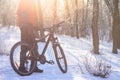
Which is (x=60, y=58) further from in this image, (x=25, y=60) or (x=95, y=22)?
(x=95, y=22)

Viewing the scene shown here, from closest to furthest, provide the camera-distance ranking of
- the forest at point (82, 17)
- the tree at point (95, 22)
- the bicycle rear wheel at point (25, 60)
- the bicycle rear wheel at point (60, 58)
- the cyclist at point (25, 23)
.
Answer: the bicycle rear wheel at point (25, 60) → the cyclist at point (25, 23) → the bicycle rear wheel at point (60, 58) → the tree at point (95, 22) → the forest at point (82, 17)

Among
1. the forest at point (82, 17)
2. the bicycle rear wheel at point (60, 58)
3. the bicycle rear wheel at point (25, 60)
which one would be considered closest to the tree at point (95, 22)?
the forest at point (82, 17)

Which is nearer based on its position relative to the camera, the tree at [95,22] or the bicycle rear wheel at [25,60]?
the bicycle rear wheel at [25,60]

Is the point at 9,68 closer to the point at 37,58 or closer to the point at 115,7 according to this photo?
the point at 37,58

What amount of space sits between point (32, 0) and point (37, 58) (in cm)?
145

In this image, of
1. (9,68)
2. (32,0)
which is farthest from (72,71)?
(32,0)

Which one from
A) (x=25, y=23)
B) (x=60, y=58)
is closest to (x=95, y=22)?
(x=60, y=58)

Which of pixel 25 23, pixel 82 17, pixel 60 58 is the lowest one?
pixel 82 17

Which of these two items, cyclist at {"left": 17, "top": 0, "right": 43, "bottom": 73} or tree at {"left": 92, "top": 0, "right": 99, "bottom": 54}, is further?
tree at {"left": 92, "top": 0, "right": 99, "bottom": 54}

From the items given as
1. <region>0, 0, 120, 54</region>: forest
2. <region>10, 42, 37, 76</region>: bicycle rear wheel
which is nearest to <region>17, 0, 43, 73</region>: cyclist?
<region>10, 42, 37, 76</region>: bicycle rear wheel

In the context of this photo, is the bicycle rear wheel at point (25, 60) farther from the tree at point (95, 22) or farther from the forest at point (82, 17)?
the tree at point (95, 22)

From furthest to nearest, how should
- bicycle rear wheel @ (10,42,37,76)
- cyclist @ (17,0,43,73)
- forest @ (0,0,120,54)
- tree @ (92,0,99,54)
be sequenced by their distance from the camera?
forest @ (0,0,120,54)
tree @ (92,0,99,54)
cyclist @ (17,0,43,73)
bicycle rear wheel @ (10,42,37,76)

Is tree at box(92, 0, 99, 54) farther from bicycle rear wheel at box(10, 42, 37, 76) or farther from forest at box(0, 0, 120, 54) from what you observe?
bicycle rear wheel at box(10, 42, 37, 76)

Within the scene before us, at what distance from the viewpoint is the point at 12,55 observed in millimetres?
8234
